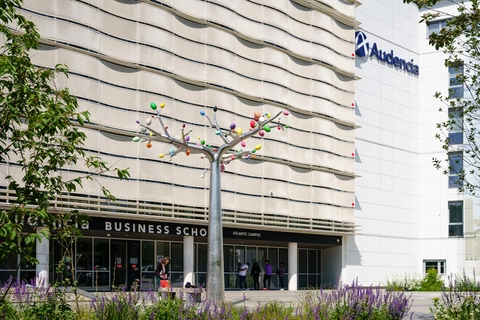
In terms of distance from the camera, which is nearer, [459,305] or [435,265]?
[459,305]

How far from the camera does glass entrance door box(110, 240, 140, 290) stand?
3674cm

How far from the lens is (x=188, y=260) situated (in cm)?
3731

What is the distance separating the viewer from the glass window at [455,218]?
5512 cm

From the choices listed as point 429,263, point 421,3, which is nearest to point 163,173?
point 421,3

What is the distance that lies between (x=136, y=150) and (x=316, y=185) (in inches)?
552

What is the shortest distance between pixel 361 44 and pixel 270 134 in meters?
12.5

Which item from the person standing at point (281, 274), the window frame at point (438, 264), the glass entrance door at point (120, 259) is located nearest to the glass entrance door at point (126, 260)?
the glass entrance door at point (120, 259)

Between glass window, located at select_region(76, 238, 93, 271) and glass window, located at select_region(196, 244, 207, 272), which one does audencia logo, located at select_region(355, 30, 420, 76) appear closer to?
glass window, located at select_region(196, 244, 207, 272)

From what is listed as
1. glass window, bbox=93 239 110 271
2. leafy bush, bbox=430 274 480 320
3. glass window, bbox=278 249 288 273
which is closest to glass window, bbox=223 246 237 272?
glass window, bbox=278 249 288 273

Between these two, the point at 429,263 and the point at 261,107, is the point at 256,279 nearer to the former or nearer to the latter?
the point at 261,107

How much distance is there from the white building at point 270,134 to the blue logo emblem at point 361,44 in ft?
0.66

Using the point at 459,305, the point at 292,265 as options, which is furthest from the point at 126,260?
the point at 459,305

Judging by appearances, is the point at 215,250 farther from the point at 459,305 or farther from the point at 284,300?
the point at 459,305

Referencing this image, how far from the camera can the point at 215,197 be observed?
2266 cm
